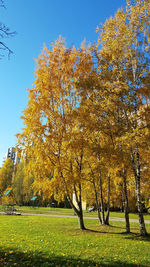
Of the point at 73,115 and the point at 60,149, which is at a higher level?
the point at 73,115

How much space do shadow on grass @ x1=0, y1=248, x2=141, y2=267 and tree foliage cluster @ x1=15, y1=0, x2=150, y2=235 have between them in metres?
4.21

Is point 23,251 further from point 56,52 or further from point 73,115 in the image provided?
point 56,52

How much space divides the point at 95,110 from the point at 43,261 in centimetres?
667

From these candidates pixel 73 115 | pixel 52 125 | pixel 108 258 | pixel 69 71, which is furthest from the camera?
pixel 69 71

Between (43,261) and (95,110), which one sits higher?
(95,110)

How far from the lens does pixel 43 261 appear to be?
5.32m

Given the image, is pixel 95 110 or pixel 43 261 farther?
pixel 95 110

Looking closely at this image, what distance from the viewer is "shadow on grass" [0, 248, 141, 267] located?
5070mm

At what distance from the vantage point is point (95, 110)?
31.7 ft

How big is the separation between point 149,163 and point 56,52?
8.64m

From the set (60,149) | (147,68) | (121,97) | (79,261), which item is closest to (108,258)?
(79,261)

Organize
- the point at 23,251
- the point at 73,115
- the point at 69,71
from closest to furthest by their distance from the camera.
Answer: the point at 23,251 < the point at 73,115 < the point at 69,71

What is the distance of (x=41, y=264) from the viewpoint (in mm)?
5070

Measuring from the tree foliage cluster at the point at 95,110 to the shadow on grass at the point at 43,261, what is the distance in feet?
13.8
